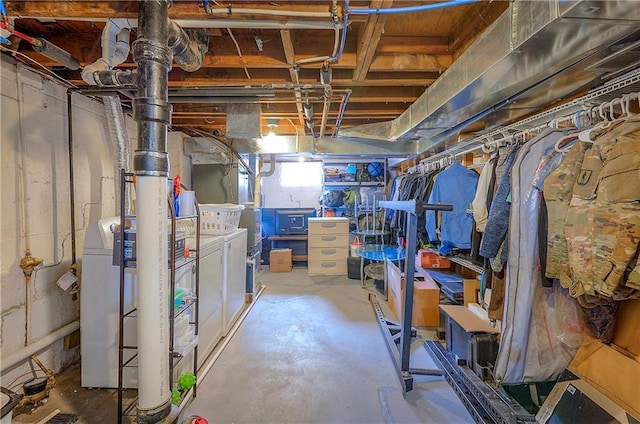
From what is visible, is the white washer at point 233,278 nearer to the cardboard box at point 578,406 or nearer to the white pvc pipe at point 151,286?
the white pvc pipe at point 151,286

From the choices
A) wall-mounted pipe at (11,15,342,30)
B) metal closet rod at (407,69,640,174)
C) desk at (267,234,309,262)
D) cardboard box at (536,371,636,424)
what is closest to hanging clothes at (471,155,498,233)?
metal closet rod at (407,69,640,174)

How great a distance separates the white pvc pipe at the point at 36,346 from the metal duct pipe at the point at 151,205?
3.80ft

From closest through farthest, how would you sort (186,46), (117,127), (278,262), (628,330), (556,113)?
(628,330), (186,46), (556,113), (117,127), (278,262)

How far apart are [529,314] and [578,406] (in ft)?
1.41

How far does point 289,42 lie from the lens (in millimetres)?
1739

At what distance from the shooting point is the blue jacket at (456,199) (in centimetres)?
272

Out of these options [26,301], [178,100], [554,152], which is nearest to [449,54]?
[554,152]

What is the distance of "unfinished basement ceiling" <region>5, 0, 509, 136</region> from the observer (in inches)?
57.5

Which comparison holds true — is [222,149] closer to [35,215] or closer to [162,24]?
[35,215]

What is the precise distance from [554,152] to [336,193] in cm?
482

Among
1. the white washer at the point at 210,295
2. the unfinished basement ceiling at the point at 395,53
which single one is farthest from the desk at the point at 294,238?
the white washer at the point at 210,295

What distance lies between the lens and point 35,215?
2.05 m

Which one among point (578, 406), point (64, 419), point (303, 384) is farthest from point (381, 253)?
point (64, 419)

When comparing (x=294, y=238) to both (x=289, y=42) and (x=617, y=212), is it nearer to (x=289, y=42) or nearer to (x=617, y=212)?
(x=289, y=42)
